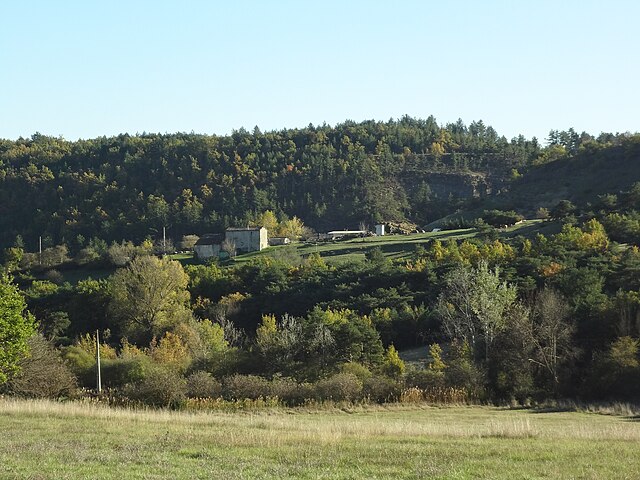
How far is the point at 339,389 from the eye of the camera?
1270 inches

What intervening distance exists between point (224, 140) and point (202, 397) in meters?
155

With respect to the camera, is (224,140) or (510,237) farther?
(224,140)

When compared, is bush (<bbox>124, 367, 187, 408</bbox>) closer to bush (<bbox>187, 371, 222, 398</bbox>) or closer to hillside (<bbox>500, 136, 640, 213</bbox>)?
bush (<bbox>187, 371, 222, 398</bbox>)

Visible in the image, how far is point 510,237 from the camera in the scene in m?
90.0

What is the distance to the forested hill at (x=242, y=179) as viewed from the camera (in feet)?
468

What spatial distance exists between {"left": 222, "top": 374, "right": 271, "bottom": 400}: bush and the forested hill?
104 meters

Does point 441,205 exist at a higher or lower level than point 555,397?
higher

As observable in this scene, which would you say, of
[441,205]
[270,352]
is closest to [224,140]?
[441,205]

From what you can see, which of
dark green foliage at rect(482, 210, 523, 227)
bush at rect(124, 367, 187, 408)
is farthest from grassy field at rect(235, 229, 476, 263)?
bush at rect(124, 367, 187, 408)

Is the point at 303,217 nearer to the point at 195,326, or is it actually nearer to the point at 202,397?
the point at 195,326

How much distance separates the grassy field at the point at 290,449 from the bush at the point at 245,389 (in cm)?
958

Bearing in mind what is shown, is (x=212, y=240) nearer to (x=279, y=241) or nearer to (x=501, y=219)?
(x=279, y=241)

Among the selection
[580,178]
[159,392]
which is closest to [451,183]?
[580,178]

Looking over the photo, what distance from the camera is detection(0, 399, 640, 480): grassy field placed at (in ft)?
42.6
